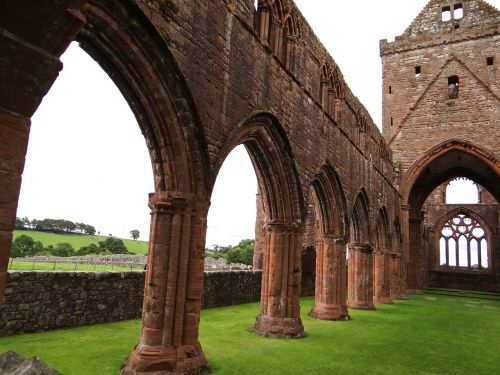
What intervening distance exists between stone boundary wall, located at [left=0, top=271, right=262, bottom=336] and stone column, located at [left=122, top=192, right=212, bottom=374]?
8.02ft

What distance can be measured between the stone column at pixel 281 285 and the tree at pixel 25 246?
112ft

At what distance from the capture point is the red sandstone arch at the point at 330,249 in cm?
1098

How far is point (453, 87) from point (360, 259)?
11246 millimetres

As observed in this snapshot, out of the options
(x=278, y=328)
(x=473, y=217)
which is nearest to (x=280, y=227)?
(x=278, y=328)

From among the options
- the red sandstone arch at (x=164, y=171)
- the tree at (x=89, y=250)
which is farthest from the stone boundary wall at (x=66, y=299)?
the tree at (x=89, y=250)

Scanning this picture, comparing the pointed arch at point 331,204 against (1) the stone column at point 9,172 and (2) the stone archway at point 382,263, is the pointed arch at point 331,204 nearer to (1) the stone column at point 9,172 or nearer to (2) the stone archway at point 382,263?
A: (2) the stone archway at point 382,263

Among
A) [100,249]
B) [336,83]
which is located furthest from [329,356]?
[100,249]

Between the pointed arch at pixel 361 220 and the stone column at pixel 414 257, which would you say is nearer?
the pointed arch at pixel 361 220

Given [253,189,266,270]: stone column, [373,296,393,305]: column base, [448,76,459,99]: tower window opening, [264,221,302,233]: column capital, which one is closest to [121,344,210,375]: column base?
[264,221,302,233]: column capital

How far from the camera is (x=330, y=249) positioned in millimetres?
11375

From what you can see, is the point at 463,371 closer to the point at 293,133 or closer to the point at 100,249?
the point at 293,133

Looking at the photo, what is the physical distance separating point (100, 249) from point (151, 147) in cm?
4293

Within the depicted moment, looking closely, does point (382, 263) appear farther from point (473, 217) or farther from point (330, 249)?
point (473, 217)

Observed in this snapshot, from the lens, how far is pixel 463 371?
6285mm
